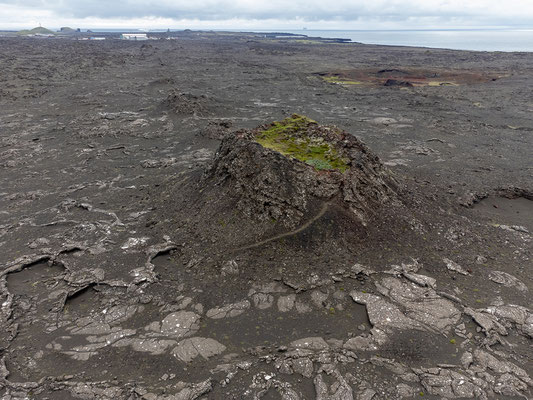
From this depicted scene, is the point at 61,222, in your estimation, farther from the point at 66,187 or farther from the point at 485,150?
the point at 485,150

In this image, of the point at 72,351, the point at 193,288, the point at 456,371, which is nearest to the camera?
the point at 456,371

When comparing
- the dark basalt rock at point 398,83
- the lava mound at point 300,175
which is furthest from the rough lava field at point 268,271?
the dark basalt rock at point 398,83

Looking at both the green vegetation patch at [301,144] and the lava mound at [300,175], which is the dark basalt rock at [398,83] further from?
the lava mound at [300,175]

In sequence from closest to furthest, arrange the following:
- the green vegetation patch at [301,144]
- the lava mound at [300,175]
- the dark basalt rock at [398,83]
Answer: the lava mound at [300,175]
the green vegetation patch at [301,144]
the dark basalt rock at [398,83]

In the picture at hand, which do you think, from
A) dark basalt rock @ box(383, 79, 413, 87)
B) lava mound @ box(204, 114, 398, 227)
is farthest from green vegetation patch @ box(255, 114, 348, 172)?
dark basalt rock @ box(383, 79, 413, 87)

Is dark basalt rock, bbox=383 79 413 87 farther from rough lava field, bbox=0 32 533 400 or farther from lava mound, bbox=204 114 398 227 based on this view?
lava mound, bbox=204 114 398 227

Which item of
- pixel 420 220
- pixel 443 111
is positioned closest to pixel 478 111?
pixel 443 111

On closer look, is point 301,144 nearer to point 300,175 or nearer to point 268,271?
point 300,175

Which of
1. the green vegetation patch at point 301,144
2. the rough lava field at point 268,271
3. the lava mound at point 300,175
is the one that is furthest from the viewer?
the green vegetation patch at point 301,144
